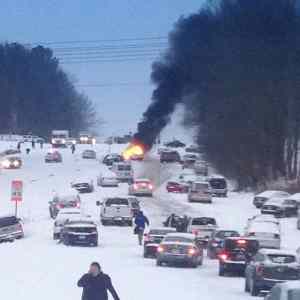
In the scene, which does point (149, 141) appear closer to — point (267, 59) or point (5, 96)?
point (267, 59)

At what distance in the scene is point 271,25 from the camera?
86.8m

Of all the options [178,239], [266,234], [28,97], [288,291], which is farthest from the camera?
[28,97]

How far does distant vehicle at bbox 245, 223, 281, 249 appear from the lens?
48.0 meters

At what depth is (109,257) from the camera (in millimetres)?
45031

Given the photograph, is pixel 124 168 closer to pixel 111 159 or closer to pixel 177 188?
pixel 177 188

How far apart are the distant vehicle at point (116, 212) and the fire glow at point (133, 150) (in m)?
37.2

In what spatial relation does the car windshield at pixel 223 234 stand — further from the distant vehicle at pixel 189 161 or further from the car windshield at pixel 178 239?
the distant vehicle at pixel 189 161

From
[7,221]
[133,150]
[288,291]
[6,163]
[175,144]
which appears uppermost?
[175,144]

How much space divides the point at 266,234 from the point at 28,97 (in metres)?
117

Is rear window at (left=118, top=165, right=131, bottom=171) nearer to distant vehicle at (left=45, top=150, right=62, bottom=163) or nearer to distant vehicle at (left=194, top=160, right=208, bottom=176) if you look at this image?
distant vehicle at (left=194, top=160, right=208, bottom=176)

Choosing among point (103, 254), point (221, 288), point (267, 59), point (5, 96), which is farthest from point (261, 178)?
point (5, 96)

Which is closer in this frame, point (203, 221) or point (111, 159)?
point (203, 221)

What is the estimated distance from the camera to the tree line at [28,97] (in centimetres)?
16025

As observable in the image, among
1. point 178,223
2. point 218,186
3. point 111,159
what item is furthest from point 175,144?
point 178,223
